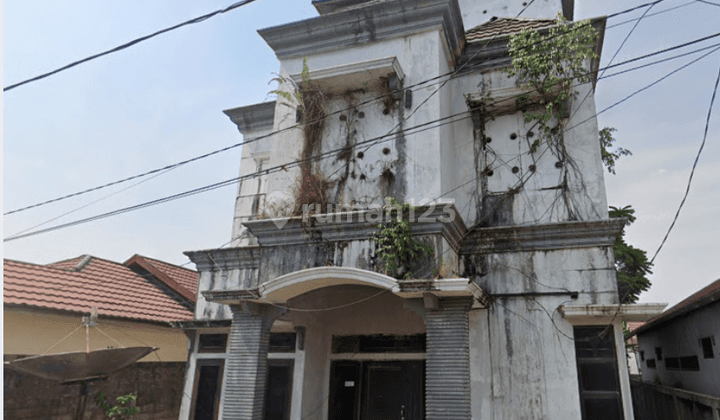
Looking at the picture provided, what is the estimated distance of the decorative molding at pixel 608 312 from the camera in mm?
7816

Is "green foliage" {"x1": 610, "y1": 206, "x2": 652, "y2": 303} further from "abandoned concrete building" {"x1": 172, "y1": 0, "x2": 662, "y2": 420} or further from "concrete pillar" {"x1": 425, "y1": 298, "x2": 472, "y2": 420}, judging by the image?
"concrete pillar" {"x1": 425, "y1": 298, "x2": 472, "y2": 420}

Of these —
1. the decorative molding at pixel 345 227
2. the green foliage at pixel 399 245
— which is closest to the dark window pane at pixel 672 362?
the decorative molding at pixel 345 227

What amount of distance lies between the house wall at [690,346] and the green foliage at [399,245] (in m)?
5.69

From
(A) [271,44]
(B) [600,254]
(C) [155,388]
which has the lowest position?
(C) [155,388]

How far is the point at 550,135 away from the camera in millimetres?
9977

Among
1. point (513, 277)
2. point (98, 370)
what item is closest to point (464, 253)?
point (513, 277)

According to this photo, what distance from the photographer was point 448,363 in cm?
753

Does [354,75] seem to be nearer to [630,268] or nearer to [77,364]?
[77,364]

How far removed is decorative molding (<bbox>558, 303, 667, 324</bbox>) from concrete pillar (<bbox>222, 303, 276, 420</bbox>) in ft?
17.7

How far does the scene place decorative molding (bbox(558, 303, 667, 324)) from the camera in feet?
25.6

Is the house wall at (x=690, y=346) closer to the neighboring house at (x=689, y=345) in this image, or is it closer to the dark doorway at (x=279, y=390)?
the neighboring house at (x=689, y=345)

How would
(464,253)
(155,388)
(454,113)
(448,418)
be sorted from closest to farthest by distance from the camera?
1. (448,418)
2. (464,253)
3. (454,113)
4. (155,388)

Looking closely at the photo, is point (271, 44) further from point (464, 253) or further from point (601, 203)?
point (601, 203)

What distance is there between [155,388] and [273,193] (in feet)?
23.4
